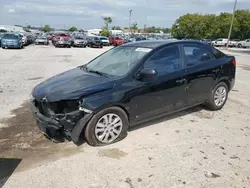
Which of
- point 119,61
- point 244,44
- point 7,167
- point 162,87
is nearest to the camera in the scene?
point 7,167

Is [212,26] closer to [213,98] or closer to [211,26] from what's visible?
[211,26]

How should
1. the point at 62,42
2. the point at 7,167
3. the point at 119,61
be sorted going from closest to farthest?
the point at 7,167 → the point at 119,61 → the point at 62,42

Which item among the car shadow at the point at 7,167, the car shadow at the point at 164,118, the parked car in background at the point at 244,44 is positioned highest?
the car shadow at the point at 164,118

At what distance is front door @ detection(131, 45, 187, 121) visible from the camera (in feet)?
13.5

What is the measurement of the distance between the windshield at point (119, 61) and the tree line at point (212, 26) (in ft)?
181

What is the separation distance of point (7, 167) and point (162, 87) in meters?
2.73

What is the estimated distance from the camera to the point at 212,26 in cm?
5744

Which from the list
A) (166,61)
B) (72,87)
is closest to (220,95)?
(166,61)

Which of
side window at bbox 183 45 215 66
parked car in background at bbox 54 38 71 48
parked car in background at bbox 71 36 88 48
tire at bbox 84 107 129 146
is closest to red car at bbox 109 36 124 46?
parked car in background at bbox 71 36 88 48

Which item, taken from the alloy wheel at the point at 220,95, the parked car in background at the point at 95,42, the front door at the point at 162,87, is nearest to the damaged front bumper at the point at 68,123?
the front door at the point at 162,87

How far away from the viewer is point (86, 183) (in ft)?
9.75

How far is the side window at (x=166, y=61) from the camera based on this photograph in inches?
168

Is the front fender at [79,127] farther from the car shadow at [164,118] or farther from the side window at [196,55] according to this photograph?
the side window at [196,55]

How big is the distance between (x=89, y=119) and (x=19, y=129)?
166 cm
